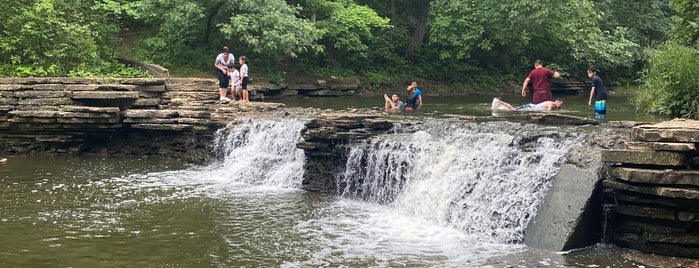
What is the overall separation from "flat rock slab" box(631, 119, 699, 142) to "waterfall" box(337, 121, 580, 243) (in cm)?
156

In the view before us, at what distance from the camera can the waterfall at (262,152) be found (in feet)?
46.6

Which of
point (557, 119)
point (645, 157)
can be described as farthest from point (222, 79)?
point (645, 157)

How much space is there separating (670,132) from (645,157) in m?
0.44

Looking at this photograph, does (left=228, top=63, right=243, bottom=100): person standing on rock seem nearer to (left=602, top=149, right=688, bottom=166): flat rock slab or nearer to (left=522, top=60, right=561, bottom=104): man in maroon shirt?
(left=522, top=60, right=561, bottom=104): man in maroon shirt

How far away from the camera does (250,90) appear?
23.0 meters

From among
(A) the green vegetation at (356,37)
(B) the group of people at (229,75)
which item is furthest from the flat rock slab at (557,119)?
(B) the group of people at (229,75)

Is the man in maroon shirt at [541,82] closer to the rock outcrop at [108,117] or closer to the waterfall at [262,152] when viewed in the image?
the waterfall at [262,152]

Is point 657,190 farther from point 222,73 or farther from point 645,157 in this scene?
point 222,73

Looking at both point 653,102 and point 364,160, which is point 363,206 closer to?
point 364,160

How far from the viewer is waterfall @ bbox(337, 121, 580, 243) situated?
10.1m

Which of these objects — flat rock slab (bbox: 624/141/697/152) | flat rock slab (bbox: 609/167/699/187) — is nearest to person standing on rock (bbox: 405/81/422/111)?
flat rock slab (bbox: 624/141/697/152)

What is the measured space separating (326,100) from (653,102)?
469 inches

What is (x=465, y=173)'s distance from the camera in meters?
11.2

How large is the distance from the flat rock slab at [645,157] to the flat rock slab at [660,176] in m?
0.11
